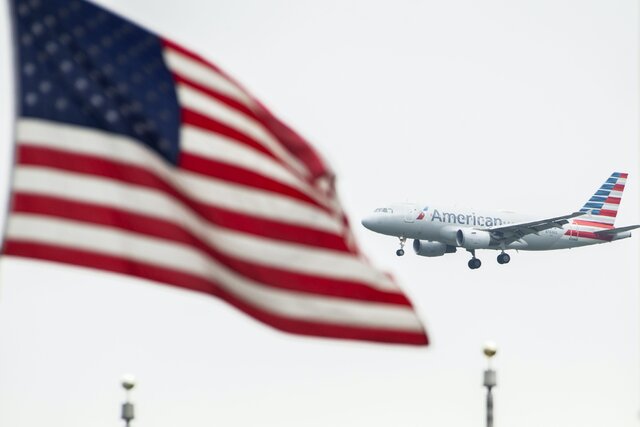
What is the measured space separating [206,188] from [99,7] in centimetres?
169

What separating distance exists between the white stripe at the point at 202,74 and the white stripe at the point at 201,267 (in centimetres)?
140

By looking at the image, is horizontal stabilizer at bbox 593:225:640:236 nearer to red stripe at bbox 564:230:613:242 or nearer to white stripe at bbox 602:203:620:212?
red stripe at bbox 564:230:613:242

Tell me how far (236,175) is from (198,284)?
1.04 metres

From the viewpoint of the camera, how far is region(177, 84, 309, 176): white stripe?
48.7 feet

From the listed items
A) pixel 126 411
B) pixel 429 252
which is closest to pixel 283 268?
pixel 126 411

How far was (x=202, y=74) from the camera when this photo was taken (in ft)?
49.0

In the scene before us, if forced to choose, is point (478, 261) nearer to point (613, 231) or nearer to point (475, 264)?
point (475, 264)

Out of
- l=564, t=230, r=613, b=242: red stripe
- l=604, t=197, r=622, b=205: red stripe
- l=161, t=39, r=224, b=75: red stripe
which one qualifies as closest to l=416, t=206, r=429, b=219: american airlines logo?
l=564, t=230, r=613, b=242: red stripe

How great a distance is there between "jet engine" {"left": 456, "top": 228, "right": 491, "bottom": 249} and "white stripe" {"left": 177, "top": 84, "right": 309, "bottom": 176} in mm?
73624

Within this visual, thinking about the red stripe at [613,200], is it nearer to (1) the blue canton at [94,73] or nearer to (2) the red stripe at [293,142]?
(2) the red stripe at [293,142]

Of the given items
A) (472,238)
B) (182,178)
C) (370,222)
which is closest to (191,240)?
(182,178)

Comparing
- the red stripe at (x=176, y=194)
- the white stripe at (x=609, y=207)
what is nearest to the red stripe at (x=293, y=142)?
the red stripe at (x=176, y=194)

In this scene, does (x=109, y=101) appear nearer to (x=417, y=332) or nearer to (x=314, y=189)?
(x=314, y=189)

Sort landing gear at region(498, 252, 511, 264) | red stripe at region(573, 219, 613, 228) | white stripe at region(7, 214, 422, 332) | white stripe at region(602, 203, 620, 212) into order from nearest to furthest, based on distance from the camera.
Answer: white stripe at region(7, 214, 422, 332), landing gear at region(498, 252, 511, 264), red stripe at region(573, 219, 613, 228), white stripe at region(602, 203, 620, 212)
